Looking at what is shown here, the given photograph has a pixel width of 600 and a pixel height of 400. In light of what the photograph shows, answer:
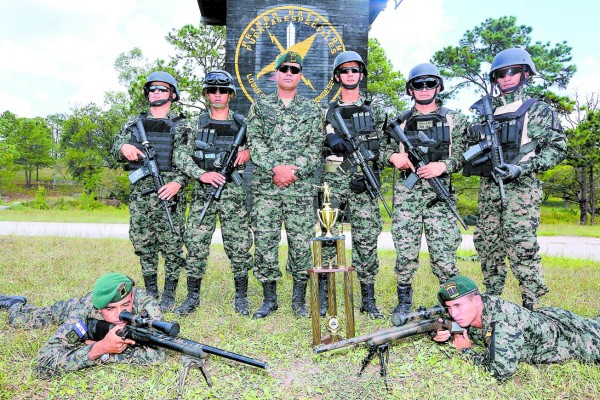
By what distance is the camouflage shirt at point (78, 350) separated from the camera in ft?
10.2

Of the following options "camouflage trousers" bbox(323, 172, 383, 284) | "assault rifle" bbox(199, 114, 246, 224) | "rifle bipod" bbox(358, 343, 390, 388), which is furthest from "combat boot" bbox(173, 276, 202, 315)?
"rifle bipod" bbox(358, 343, 390, 388)

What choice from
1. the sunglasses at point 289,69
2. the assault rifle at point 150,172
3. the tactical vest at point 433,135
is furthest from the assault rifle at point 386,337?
Answer: the sunglasses at point 289,69

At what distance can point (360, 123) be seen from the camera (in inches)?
170

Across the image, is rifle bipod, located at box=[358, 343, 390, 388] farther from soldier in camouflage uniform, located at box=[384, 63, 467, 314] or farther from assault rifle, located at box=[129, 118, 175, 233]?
assault rifle, located at box=[129, 118, 175, 233]

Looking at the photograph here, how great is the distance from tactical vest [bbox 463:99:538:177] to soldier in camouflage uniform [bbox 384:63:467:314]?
18 centimetres

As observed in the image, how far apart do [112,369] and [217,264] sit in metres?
4.06

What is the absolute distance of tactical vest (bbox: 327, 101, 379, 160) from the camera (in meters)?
4.32

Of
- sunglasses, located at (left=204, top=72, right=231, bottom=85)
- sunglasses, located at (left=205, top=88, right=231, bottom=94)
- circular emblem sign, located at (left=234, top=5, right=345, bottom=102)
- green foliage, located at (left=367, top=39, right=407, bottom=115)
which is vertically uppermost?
green foliage, located at (left=367, top=39, right=407, bottom=115)

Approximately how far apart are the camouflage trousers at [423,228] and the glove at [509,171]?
0.53 meters

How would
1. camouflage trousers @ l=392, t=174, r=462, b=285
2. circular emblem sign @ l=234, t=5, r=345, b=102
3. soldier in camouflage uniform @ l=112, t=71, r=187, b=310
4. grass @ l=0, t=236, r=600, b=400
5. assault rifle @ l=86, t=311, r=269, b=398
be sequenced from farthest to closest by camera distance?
circular emblem sign @ l=234, t=5, r=345, b=102 < soldier in camouflage uniform @ l=112, t=71, r=187, b=310 < camouflage trousers @ l=392, t=174, r=462, b=285 < grass @ l=0, t=236, r=600, b=400 < assault rifle @ l=86, t=311, r=269, b=398

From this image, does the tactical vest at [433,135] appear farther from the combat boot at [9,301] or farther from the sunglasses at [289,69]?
the combat boot at [9,301]

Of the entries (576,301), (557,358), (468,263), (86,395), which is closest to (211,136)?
(86,395)

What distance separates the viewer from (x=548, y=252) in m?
A: 9.55

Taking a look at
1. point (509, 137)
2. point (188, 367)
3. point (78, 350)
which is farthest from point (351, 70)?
point (78, 350)
